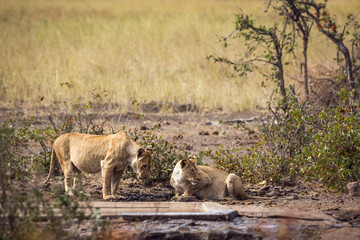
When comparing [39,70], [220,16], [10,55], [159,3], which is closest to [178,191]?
[39,70]

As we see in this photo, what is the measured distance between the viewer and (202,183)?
7680 millimetres

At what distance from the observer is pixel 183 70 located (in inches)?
819

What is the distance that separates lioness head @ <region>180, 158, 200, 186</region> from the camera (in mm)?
7586

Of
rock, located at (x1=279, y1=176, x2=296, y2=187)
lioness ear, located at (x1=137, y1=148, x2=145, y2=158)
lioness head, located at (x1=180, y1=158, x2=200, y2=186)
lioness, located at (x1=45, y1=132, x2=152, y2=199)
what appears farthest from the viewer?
rock, located at (x1=279, y1=176, x2=296, y2=187)

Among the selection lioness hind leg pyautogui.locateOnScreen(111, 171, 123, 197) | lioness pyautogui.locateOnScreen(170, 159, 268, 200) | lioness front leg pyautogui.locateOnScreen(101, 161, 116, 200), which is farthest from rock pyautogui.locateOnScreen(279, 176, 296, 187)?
lioness front leg pyautogui.locateOnScreen(101, 161, 116, 200)

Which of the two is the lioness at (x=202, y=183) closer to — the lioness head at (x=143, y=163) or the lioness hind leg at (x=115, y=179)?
the lioness head at (x=143, y=163)

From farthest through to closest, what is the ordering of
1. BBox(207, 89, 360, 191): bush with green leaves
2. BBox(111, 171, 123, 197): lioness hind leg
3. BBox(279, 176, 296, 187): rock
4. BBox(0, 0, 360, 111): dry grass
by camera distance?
BBox(0, 0, 360, 111): dry grass, BBox(279, 176, 296, 187): rock, BBox(207, 89, 360, 191): bush with green leaves, BBox(111, 171, 123, 197): lioness hind leg

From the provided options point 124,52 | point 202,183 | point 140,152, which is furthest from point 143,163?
point 124,52

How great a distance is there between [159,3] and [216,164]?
26410mm

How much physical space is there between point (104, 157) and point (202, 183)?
134cm

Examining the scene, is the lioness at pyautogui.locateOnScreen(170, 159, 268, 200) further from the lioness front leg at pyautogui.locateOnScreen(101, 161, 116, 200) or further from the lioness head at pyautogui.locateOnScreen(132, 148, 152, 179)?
the lioness front leg at pyautogui.locateOnScreen(101, 161, 116, 200)

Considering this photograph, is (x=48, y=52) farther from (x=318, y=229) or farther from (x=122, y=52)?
(x=318, y=229)

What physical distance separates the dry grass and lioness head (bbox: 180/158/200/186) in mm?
5208

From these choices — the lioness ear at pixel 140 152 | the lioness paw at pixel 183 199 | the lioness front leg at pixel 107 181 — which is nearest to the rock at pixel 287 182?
the lioness paw at pixel 183 199
